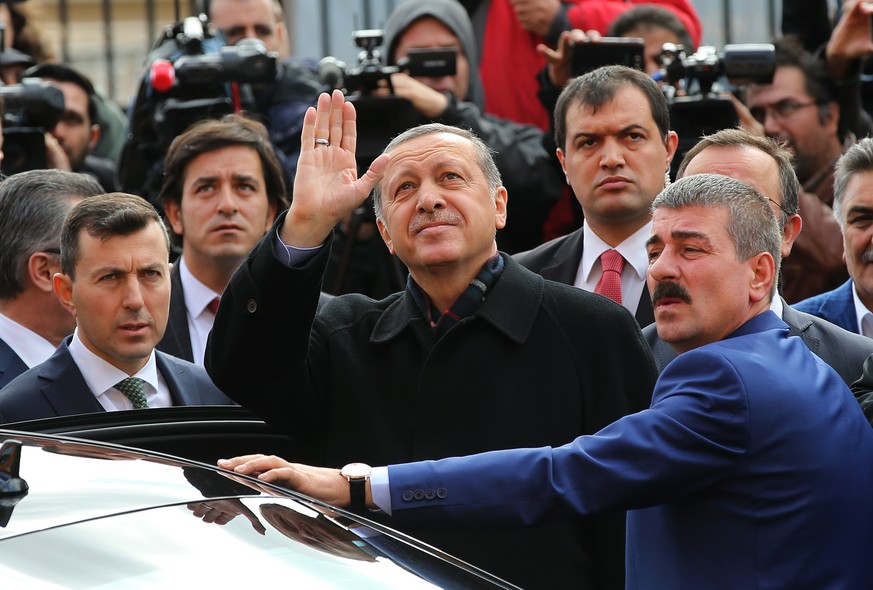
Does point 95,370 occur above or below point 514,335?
below

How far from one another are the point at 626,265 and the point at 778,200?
19.9 inches

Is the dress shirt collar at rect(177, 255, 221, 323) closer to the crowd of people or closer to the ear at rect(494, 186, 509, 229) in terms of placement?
the crowd of people

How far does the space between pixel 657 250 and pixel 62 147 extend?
3.91 metres

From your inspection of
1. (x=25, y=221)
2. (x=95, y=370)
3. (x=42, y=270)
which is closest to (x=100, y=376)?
(x=95, y=370)

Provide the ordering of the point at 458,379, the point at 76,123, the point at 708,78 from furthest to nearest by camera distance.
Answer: the point at 76,123 → the point at 708,78 → the point at 458,379

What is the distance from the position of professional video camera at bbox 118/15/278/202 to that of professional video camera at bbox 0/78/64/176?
0.32 m

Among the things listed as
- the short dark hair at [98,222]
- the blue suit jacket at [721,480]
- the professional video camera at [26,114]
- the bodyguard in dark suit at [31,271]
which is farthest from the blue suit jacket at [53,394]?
the professional video camera at [26,114]

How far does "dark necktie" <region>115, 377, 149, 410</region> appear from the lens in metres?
3.58

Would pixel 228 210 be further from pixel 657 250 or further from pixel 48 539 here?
pixel 48 539

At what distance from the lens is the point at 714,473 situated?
2.43m

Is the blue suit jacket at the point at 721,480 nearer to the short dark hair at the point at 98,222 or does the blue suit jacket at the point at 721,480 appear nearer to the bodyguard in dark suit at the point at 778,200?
the bodyguard in dark suit at the point at 778,200

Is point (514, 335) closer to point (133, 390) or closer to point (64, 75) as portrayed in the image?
point (133, 390)

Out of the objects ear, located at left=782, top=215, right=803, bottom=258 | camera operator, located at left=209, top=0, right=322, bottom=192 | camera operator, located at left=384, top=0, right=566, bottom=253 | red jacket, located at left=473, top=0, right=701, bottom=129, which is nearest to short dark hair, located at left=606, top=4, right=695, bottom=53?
red jacket, located at left=473, top=0, right=701, bottom=129

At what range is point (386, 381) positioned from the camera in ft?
10.1
